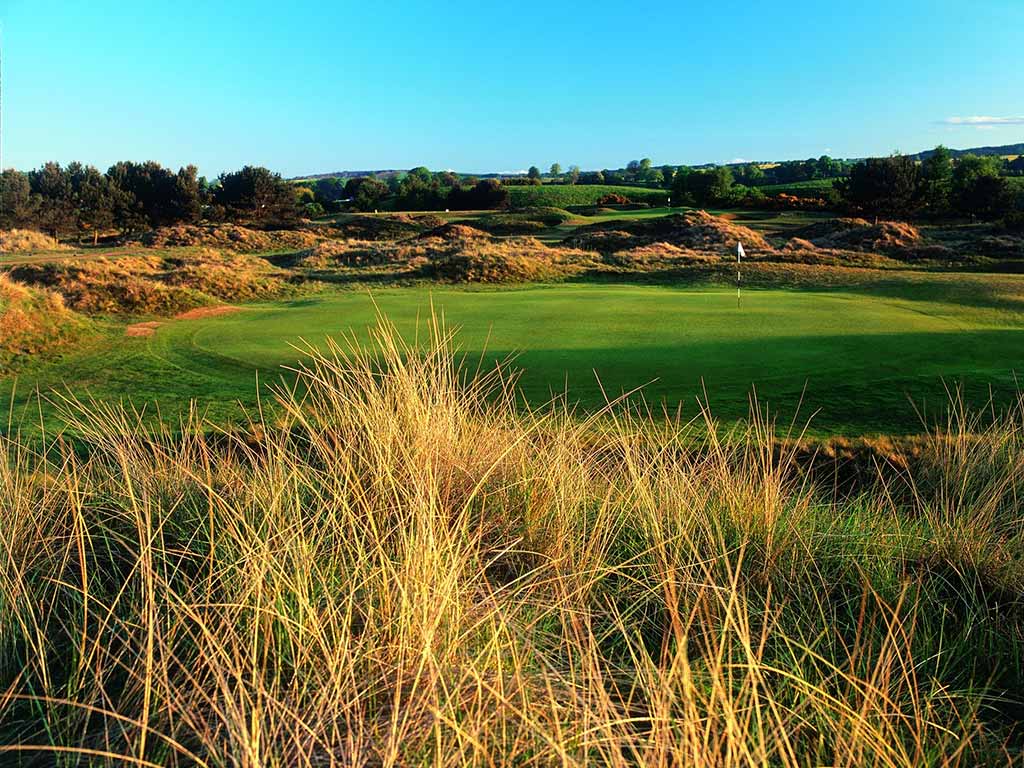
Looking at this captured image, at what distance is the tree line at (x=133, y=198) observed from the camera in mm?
52719

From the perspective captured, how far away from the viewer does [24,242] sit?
4319 centimetres

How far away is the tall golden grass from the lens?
2.21 meters

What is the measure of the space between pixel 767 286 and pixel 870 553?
1957 cm

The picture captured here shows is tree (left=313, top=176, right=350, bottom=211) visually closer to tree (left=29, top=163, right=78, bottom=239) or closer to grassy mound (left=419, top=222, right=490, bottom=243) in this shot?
tree (left=29, top=163, right=78, bottom=239)

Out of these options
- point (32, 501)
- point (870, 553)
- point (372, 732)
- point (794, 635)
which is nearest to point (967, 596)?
point (870, 553)

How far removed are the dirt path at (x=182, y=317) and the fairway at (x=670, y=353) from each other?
0.32 m

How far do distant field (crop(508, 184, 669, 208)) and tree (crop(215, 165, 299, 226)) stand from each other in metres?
24.4

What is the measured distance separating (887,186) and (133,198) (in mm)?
58159

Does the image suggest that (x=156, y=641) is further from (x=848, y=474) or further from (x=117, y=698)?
(x=848, y=474)

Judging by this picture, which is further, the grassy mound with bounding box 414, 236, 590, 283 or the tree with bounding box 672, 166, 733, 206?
the tree with bounding box 672, 166, 733, 206

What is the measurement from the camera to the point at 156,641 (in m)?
2.86

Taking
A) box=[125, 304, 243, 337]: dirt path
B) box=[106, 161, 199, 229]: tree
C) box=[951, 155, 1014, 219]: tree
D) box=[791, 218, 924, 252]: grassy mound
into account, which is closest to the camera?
box=[125, 304, 243, 337]: dirt path

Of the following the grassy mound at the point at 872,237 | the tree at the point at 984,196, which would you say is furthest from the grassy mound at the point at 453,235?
the tree at the point at 984,196

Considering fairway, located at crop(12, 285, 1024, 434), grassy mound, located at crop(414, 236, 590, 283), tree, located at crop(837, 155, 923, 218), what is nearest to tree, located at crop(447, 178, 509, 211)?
tree, located at crop(837, 155, 923, 218)
